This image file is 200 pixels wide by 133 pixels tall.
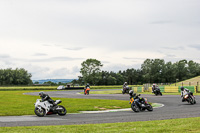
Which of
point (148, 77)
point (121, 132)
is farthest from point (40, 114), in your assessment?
point (148, 77)

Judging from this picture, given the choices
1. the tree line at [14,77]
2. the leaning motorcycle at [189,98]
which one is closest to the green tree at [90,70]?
the tree line at [14,77]

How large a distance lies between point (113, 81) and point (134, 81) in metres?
22.6

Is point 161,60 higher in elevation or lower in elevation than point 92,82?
higher

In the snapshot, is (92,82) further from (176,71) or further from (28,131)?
(28,131)

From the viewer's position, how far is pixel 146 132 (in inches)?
354

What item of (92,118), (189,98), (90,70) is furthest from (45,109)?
(90,70)

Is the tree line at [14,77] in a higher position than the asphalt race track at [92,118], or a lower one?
higher

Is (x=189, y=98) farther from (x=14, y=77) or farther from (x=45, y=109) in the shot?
(x=14, y=77)

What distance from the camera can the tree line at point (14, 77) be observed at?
529ft

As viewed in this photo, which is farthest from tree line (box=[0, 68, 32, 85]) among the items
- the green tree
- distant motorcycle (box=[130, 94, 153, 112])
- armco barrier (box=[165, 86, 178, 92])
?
distant motorcycle (box=[130, 94, 153, 112])

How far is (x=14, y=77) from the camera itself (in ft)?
538

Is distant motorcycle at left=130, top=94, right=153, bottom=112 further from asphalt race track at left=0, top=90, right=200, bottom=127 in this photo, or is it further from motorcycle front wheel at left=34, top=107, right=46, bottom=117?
motorcycle front wheel at left=34, top=107, right=46, bottom=117

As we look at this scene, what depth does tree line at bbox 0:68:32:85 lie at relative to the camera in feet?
529

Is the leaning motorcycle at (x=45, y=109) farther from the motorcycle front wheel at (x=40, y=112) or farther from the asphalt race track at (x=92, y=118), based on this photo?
the asphalt race track at (x=92, y=118)
